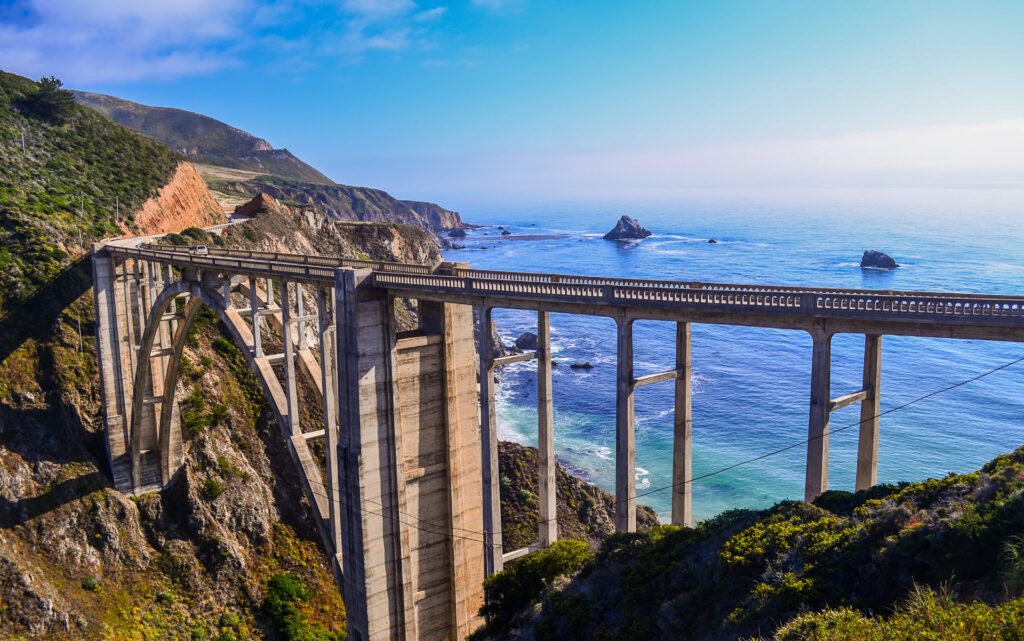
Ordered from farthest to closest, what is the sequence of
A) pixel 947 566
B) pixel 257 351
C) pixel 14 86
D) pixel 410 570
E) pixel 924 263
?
1. pixel 924 263
2. pixel 14 86
3. pixel 257 351
4. pixel 410 570
5. pixel 947 566

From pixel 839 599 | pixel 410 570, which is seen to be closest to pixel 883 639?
pixel 839 599

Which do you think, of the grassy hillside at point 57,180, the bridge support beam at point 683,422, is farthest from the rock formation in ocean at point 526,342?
the bridge support beam at point 683,422

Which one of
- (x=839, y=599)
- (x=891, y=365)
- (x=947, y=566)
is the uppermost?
(x=947, y=566)

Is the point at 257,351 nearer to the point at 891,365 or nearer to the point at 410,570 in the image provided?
the point at 410,570

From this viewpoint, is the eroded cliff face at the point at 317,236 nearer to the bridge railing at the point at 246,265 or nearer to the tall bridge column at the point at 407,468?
the bridge railing at the point at 246,265

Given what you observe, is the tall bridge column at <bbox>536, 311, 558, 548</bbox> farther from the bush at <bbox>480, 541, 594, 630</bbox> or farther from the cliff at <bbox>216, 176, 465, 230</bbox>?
the cliff at <bbox>216, 176, 465, 230</bbox>

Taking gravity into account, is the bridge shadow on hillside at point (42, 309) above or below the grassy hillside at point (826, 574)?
above

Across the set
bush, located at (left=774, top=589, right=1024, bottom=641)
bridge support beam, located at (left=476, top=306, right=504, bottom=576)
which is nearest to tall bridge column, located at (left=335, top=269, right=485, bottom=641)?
bridge support beam, located at (left=476, top=306, right=504, bottom=576)
